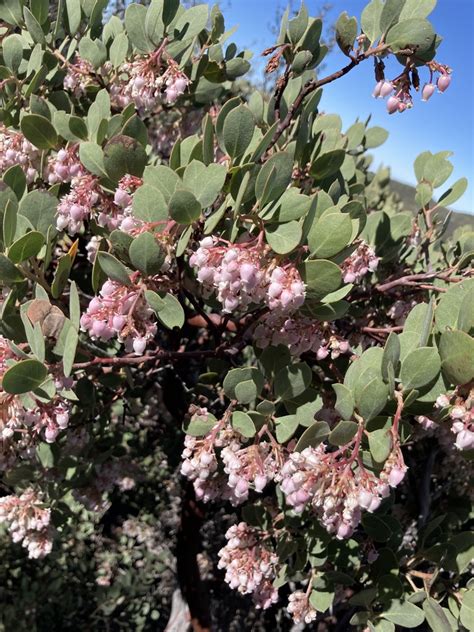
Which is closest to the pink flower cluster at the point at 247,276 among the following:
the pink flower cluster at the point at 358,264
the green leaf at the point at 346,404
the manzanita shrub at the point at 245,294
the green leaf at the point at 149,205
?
the manzanita shrub at the point at 245,294

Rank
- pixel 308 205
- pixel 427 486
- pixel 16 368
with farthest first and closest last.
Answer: pixel 427 486 → pixel 308 205 → pixel 16 368

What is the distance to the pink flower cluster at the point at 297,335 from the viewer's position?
1.33 metres

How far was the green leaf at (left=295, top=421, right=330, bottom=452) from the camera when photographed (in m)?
1.14

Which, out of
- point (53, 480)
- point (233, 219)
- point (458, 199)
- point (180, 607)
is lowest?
point (180, 607)

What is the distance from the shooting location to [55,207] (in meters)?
1.39

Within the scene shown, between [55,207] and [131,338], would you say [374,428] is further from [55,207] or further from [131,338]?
[55,207]

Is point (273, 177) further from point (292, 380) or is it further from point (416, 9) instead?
point (416, 9)

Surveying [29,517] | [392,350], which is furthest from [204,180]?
[29,517]

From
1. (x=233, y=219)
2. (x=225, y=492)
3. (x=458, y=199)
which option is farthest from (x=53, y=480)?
(x=458, y=199)

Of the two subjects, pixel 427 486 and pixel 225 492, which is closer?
pixel 225 492

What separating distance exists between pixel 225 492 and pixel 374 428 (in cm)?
56

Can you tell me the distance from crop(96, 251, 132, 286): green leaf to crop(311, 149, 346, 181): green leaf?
0.65 m

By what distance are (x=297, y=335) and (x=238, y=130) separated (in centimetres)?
48

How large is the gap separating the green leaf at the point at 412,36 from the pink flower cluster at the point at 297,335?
2.26ft
